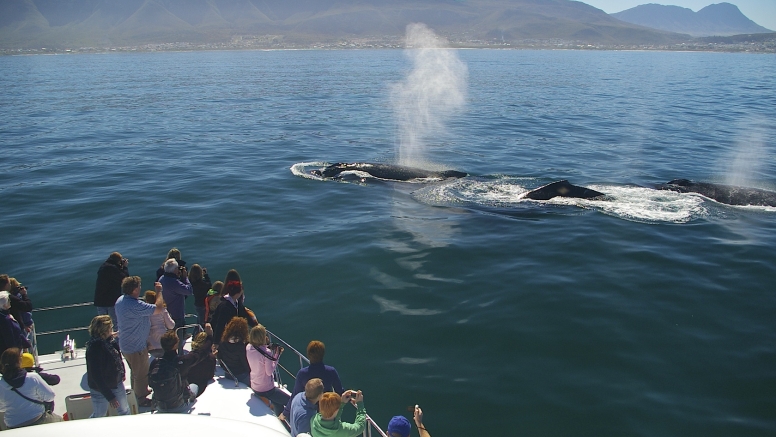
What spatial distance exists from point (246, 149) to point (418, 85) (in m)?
56.8

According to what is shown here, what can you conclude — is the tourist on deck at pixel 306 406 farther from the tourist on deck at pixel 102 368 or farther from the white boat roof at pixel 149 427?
the tourist on deck at pixel 102 368

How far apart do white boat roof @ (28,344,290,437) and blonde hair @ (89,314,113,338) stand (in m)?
1.66

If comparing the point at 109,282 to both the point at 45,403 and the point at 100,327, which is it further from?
the point at 45,403

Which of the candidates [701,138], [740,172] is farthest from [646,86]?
[740,172]

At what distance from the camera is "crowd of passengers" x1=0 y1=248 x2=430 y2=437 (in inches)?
308

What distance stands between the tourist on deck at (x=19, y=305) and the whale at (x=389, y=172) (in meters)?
17.5

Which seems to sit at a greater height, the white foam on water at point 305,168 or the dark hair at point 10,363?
the dark hair at point 10,363

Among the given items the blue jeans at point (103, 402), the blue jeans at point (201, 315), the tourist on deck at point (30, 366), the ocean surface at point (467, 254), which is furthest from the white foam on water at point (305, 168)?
the blue jeans at point (103, 402)

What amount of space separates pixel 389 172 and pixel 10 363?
21.1 m

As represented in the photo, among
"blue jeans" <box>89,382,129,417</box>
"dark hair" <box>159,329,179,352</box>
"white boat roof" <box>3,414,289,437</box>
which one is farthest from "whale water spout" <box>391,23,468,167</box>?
"white boat roof" <box>3,414,289,437</box>

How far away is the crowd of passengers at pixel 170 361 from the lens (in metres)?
7.81

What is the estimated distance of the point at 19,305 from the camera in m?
10.4

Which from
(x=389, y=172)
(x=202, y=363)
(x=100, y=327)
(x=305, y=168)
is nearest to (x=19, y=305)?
(x=100, y=327)

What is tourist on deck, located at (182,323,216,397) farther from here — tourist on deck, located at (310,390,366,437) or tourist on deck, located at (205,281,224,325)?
tourist on deck, located at (310,390,366,437)
